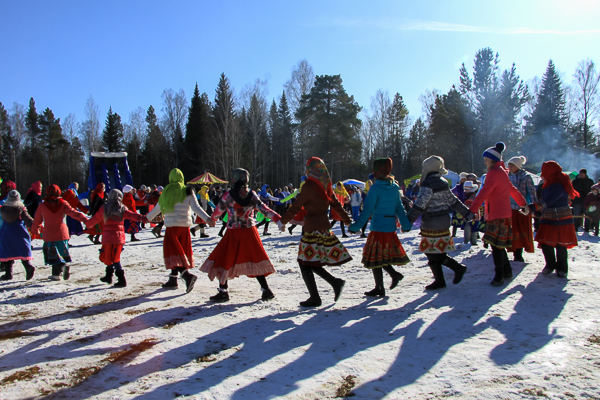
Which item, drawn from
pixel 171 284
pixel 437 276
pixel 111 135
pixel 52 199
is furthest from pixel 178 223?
pixel 111 135

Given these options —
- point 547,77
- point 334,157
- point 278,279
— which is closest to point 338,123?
point 334,157

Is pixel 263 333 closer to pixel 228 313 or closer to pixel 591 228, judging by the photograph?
pixel 228 313

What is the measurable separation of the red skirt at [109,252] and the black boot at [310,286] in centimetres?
291

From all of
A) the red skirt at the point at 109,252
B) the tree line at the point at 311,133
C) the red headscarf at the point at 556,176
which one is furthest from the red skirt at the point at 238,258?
the tree line at the point at 311,133

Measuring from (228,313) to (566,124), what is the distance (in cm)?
4892

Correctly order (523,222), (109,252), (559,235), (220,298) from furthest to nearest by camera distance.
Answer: (523,222), (109,252), (559,235), (220,298)

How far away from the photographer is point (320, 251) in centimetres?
448

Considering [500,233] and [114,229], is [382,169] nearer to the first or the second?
[500,233]

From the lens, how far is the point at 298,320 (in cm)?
414

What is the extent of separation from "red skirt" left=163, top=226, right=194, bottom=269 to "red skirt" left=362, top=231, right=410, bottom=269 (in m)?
2.46

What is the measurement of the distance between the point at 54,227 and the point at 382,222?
5172 mm

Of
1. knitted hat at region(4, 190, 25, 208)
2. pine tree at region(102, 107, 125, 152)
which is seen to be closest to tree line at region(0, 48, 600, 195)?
pine tree at region(102, 107, 125, 152)

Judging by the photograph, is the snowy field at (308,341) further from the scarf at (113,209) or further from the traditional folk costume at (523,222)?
the scarf at (113,209)

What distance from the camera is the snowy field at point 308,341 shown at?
2.67m
